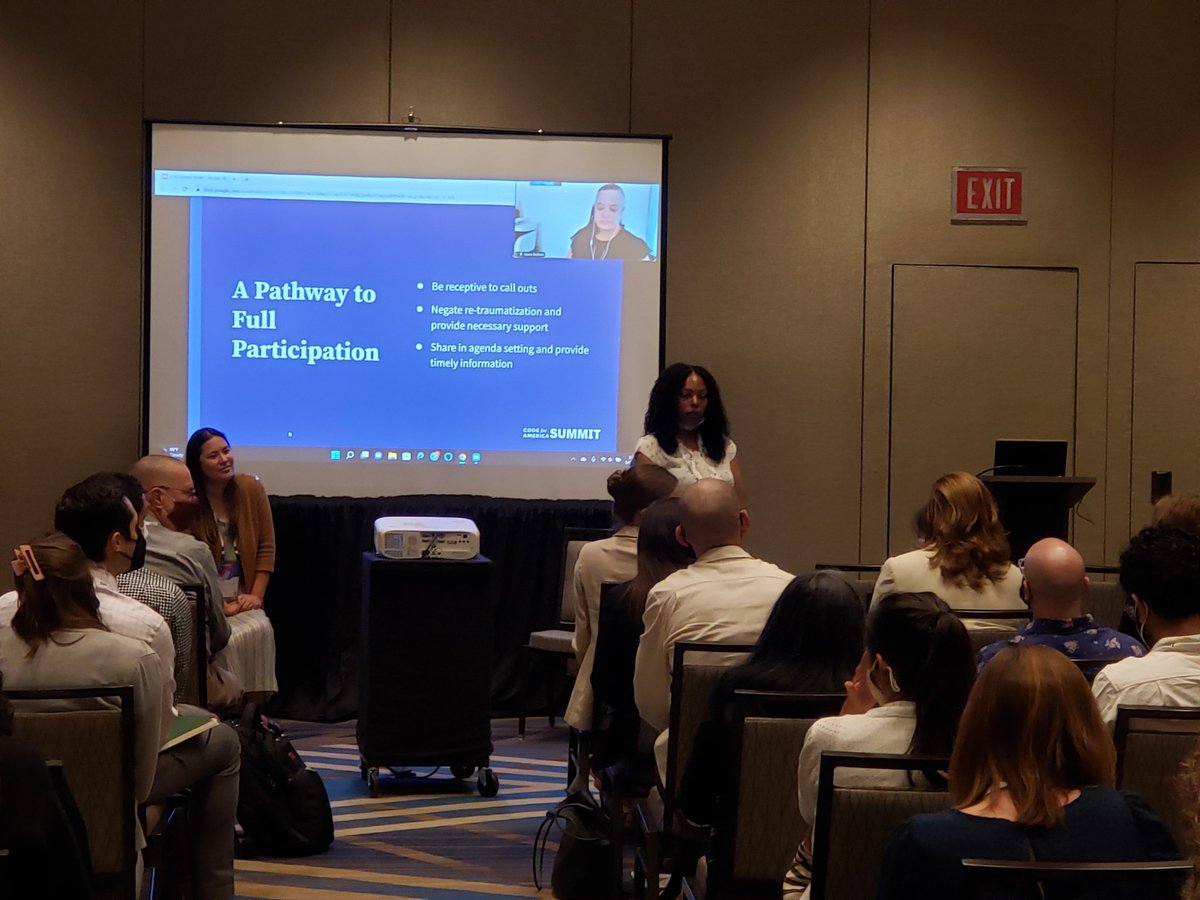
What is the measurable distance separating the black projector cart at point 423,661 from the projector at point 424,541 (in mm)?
48

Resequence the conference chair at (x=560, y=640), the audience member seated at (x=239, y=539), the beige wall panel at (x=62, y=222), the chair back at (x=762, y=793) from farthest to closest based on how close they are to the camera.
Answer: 1. the beige wall panel at (x=62, y=222)
2. the conference chair at (x=560, y=640)
3. the audience member seated at (x=239, y=539)
4. the chair back at (x=762, y=793)

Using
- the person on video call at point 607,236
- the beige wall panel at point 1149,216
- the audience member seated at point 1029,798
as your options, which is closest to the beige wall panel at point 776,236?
the person on video call at point 607,236

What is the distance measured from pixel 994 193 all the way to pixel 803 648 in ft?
17.1

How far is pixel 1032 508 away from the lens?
5.55 m

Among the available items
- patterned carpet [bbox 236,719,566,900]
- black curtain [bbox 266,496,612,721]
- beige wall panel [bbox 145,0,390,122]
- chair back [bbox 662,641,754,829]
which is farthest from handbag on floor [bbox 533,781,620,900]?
beige wall panel [bbox 145,0,390,122]

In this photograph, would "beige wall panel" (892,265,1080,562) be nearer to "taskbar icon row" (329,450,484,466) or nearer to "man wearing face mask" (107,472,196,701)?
"taskbar icon row" (329,450,484,466)

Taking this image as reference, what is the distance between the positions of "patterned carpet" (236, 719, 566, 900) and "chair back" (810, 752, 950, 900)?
83.1 inches

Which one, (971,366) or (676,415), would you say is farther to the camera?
(971,366)

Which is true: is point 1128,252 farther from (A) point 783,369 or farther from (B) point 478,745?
(B) point 478,745

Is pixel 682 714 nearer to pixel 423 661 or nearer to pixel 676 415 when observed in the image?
pixel 423 661

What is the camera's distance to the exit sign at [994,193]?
7.37 m

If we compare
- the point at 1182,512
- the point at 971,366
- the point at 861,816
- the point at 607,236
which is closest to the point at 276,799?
the point at 861,816

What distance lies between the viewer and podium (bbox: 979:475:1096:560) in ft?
18.1

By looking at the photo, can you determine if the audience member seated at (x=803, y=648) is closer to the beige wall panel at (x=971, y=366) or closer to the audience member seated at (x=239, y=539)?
the audience member seated at (x=239, y=539)
